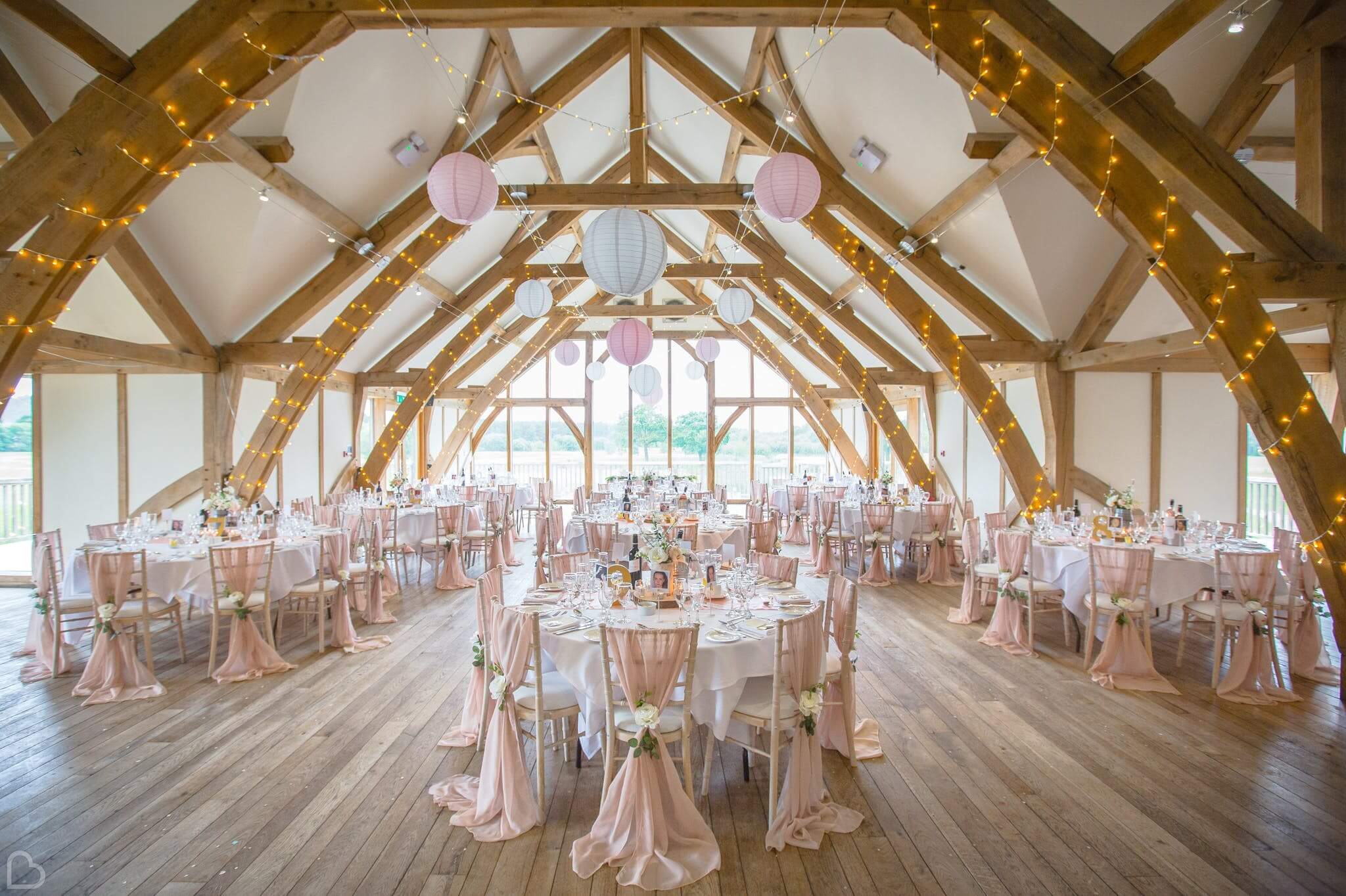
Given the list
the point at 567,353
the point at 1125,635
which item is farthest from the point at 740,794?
the point at 567,353

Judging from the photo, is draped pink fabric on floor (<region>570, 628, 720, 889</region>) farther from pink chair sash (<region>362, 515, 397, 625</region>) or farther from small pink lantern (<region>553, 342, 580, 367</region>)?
small pink lantern (<region>553, 342, 580, 367</region>)

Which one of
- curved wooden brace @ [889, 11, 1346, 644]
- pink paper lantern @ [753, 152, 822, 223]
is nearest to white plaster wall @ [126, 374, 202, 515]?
pink paper lantern @ [753, 152, 822, 223]

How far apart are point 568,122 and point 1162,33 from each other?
686 cm

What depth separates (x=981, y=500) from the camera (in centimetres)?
1061

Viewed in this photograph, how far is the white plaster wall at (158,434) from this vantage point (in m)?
8.21

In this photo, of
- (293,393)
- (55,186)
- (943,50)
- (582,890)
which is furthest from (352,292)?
(582,890)

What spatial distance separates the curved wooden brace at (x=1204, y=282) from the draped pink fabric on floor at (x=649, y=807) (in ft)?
13.9

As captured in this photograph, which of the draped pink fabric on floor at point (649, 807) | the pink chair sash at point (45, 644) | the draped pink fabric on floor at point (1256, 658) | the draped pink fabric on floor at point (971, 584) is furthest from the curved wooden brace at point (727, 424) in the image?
the draped pink fabric on floor at point (649, 807)

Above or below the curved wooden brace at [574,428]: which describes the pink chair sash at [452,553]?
below

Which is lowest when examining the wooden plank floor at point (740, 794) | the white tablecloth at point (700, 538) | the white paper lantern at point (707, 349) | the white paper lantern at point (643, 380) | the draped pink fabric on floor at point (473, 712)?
the wooden plank floor at point (740, 794)

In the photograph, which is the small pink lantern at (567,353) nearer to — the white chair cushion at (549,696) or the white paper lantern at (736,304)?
the white paper lantern at (736,304)

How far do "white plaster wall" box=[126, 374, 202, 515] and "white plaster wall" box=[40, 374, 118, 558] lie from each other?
11 centimetres

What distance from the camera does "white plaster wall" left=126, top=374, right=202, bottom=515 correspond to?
8211mm

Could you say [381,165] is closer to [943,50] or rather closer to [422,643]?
[422,643]
